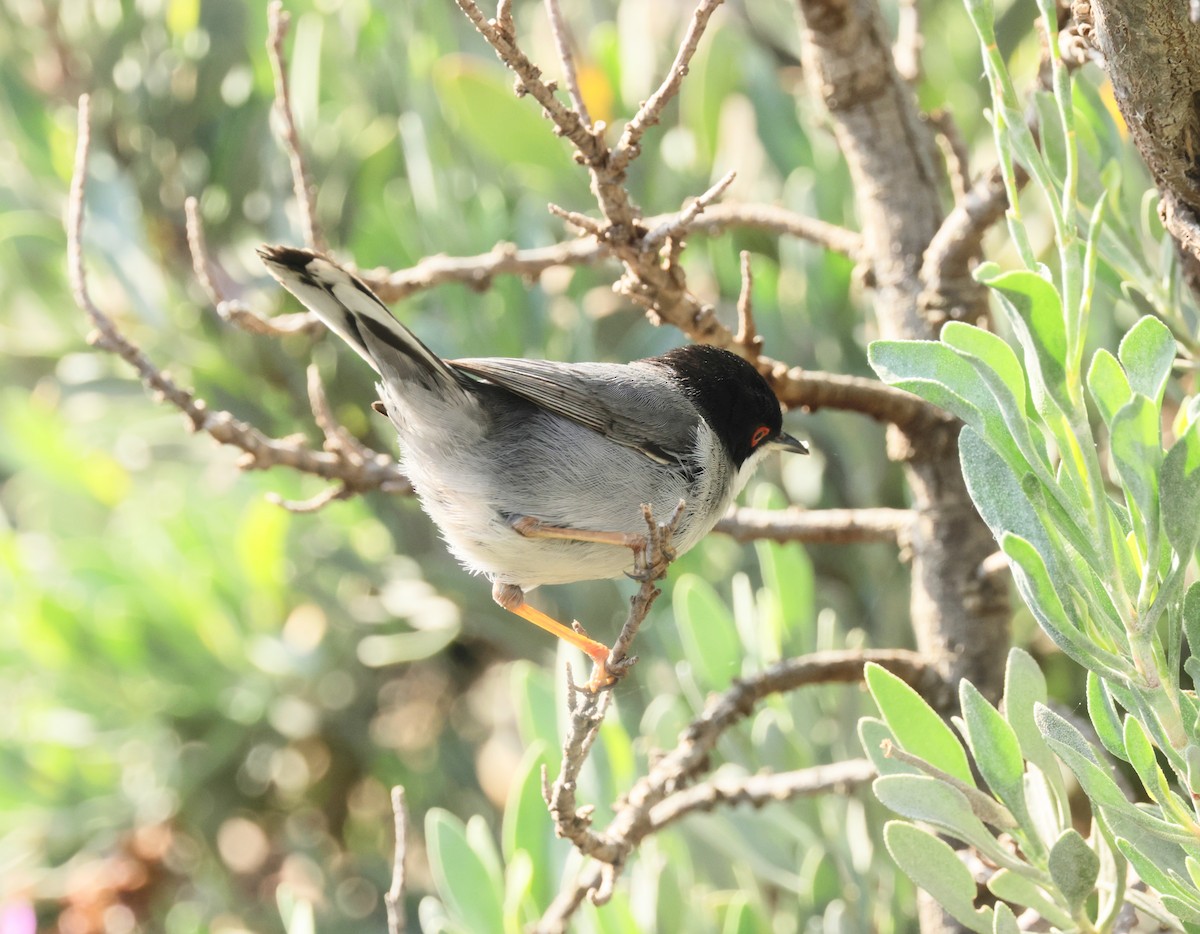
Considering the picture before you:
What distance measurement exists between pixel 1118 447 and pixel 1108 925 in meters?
0.66

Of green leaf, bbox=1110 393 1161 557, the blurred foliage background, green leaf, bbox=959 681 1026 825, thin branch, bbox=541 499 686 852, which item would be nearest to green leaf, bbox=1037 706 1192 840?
green leaf, bbox=959 681 1026 825

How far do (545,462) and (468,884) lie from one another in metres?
0.80

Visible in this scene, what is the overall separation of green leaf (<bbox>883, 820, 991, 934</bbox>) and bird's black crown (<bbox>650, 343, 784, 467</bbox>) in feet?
4.24

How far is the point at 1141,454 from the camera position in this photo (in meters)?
1.19

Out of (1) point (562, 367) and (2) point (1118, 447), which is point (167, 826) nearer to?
(1) point (562, 367)

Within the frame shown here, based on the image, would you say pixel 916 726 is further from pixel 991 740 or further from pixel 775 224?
pixel 775 224

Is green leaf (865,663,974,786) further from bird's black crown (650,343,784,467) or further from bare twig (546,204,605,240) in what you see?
bird's black crown (650,343,784,467)

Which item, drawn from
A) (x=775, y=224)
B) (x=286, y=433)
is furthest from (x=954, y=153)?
(x=286, y=433)

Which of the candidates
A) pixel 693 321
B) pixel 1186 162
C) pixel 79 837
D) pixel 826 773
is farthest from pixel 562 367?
pixel 79 837

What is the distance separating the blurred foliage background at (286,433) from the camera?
3.24m

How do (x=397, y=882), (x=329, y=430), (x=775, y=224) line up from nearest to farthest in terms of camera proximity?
(x=397, y=882)
(x=329, y=430)
(x=775, y=224)

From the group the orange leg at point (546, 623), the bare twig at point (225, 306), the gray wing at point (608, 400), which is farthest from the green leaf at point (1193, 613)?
the bare twig at point (225, 306)

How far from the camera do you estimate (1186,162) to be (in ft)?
4.77

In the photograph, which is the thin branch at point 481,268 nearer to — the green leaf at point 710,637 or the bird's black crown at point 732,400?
the bird's black crown at point 732,400
